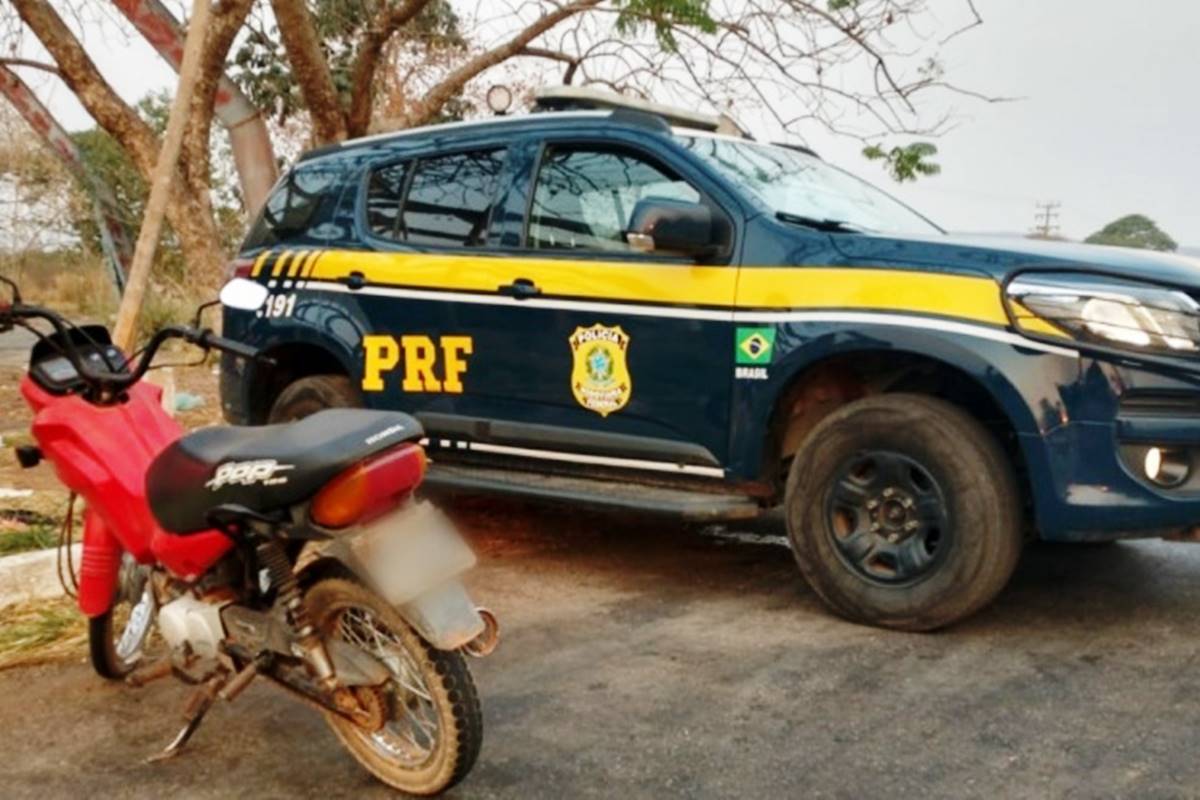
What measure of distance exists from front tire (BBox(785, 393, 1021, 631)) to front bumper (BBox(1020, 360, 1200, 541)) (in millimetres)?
198

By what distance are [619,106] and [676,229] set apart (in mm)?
1264

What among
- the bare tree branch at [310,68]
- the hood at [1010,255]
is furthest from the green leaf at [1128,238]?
the bare tree branch at [310,68]

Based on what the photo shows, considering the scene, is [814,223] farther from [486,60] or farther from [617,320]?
[486,60]

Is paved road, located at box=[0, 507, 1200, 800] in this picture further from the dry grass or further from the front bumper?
the front bumper

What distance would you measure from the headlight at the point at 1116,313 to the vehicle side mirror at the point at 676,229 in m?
1.16

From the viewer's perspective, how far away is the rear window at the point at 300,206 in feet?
19.2

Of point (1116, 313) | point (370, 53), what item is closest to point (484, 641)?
point (1116, 313)

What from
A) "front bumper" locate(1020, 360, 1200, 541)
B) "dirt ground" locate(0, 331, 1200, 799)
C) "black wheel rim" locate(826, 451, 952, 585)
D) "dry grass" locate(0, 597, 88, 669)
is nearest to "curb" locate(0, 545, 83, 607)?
"dry grass" locate(0, 597, 88, 669)

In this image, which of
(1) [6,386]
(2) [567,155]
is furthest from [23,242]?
(2) [567,155]

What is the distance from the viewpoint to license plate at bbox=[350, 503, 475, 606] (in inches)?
109

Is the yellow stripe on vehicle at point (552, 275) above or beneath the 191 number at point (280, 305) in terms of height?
above

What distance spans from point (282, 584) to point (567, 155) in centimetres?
263

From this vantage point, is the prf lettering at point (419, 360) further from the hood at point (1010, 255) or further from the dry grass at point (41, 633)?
the hood at point (1010, 255)

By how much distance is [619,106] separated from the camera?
537 centimetres
